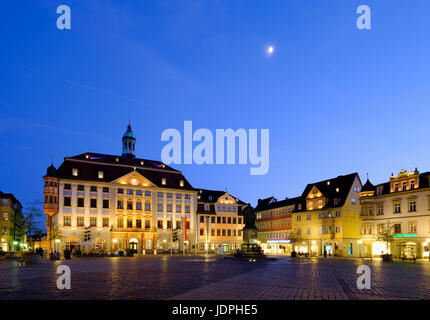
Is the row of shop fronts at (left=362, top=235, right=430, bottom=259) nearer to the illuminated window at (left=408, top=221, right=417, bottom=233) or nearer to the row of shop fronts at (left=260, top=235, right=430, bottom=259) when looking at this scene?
the row of shop fronts at (left=260, top=235, right=430, bottom=259)

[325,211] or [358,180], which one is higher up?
[358,180]

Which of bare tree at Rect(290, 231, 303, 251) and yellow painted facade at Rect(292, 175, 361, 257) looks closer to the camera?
yellow painted facade at Rect(292, 175, 361, 257)

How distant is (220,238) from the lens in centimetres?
9512

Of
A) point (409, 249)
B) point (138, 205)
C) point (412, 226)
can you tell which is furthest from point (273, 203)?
point (412, 226)

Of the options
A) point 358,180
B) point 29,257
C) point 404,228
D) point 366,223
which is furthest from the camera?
point 358,180

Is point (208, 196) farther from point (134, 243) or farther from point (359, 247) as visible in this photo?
point (359, 247)

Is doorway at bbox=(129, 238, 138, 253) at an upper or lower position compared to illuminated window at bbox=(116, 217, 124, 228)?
lower

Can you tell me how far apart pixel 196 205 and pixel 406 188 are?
150 feet

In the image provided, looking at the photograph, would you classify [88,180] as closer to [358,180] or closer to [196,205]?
[196,205]

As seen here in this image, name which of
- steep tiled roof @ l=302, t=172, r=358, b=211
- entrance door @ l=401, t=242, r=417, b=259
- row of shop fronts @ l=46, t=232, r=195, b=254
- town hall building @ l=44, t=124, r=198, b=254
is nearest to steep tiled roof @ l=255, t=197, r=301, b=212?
steep tiled roof @ l=302, t=172, r=358, b=211

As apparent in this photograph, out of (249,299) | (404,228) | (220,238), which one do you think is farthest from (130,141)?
(249,299)

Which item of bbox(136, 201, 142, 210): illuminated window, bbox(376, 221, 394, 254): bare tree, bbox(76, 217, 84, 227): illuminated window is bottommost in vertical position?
bbox(376, 221, 394, 254): bare tree
